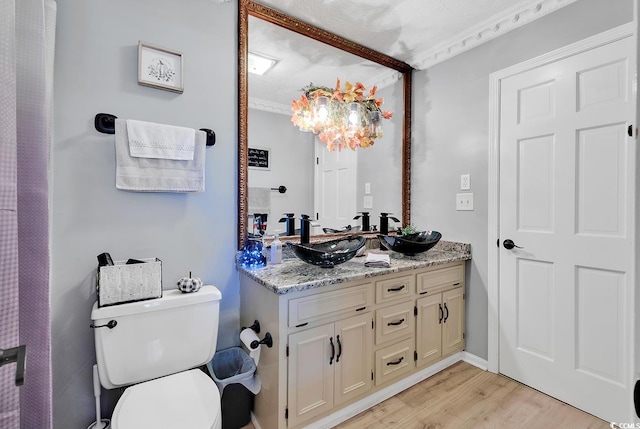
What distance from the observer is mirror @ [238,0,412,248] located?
1842 mm

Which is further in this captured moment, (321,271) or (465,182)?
(465,182)

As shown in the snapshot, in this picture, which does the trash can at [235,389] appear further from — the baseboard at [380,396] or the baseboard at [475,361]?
the baseboard at [475,361]

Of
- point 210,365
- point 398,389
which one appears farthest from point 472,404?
point 210,365

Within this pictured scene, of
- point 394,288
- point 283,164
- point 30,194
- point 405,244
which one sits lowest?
point 394,288

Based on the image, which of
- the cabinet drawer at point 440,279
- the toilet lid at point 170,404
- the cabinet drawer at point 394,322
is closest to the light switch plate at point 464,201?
the cabinet drawer at point 440,279

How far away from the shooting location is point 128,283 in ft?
4.45

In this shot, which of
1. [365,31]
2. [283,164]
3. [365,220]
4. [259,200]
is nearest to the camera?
[259,200]

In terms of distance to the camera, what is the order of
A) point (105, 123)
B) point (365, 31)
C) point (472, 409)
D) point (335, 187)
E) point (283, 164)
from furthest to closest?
point (335, 187) < point (365, 31) < point (283, 164) < point (472, 409) < point (105, 123)

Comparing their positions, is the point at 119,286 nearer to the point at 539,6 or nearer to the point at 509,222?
the point at 509,222

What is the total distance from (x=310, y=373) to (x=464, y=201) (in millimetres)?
1669

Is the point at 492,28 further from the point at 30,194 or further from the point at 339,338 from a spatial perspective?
the point at 30,194

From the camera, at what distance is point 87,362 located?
145 centimetres

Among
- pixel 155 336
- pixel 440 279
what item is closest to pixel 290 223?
pixel 155 336

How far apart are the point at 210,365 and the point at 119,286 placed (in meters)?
0.63
